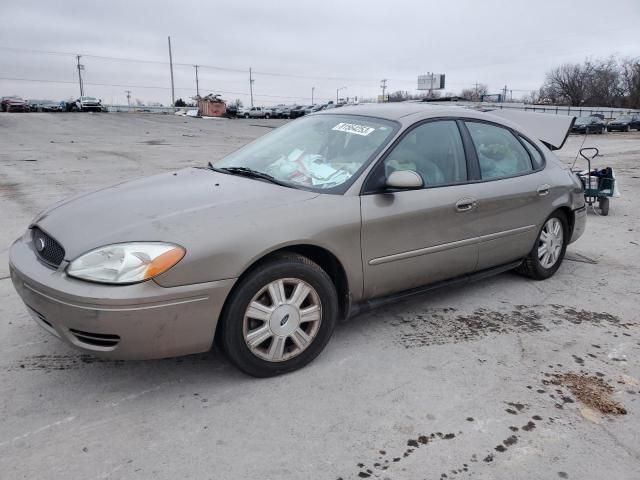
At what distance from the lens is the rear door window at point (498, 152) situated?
400 cm

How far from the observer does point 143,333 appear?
8.20ft

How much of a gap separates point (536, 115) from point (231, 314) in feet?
17.4

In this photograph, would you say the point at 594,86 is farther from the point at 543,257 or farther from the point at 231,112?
the point at 543,257

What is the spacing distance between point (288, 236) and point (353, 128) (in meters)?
1.23

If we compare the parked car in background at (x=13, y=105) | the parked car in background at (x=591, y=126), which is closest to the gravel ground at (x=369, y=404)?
the parked car in background at (x=591, y=126)

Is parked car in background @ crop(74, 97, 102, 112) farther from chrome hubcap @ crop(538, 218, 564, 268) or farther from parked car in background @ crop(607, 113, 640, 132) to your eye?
chrome hubcap @ crop(538, 218, 564, 268)

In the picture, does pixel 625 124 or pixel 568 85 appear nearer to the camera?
pixel 625 124

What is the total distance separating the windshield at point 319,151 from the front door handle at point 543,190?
158 cm

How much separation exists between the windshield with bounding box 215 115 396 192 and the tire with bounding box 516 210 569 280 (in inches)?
73.9

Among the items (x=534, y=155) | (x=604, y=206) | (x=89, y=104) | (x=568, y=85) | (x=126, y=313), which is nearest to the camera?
(x=126, y=313)

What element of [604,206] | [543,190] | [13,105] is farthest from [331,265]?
[13,105]

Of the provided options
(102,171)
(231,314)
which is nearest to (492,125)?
(231,314)

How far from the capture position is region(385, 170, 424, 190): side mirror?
3.16 m

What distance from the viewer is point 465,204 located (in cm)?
370
